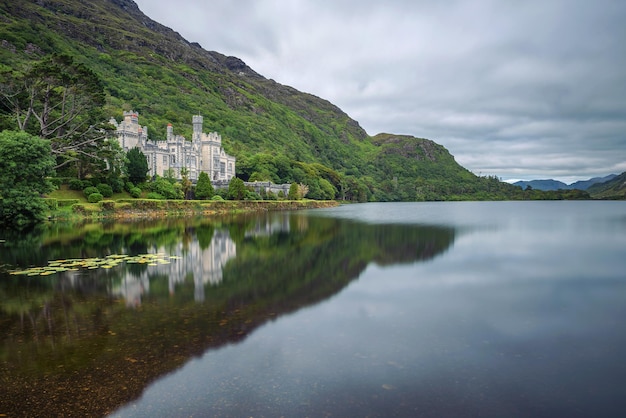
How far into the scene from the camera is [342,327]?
11.0 m

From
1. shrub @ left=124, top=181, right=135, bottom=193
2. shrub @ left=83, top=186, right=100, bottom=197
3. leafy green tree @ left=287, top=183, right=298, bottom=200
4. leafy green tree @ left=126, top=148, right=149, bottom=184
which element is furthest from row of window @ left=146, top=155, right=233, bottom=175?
shrub @ left=83, top=186, right=100, bottom=197

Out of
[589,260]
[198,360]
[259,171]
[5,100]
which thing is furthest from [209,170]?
[198,360]

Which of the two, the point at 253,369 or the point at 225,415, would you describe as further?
the point at 253,369

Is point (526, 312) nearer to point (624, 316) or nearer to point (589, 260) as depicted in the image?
point (624, 316)

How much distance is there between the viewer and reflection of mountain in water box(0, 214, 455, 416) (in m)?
7.56

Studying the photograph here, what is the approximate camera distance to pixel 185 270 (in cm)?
1794

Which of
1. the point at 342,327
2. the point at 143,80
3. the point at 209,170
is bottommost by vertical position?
the point at 342,327

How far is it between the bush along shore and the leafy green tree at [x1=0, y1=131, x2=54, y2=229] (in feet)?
23.0

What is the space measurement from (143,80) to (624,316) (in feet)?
572

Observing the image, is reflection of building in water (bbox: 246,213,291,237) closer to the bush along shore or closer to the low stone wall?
the bush along shore

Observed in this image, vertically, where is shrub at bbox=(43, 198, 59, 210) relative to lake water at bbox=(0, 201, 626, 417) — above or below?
above

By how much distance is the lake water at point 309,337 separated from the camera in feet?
23.2

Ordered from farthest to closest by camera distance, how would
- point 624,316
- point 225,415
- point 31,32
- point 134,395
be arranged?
point 31,32, point 624,316, point 134,395, point 225,415

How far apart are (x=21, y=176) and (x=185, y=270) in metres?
26.4
